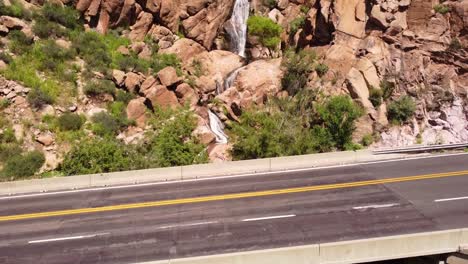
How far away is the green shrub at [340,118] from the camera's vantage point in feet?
88.5

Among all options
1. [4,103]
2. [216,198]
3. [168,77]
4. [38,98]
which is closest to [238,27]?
[168,77]

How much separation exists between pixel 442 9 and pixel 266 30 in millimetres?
15649

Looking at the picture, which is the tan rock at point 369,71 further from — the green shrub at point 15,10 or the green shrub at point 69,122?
the green shrub at point 15,10

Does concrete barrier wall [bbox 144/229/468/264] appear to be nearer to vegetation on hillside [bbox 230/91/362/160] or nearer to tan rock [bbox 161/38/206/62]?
vegetation on hillside [bbox 230/91/362/160]

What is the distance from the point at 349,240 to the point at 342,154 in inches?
332

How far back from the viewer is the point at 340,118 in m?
27.1

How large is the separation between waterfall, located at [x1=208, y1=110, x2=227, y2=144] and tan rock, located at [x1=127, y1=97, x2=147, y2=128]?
549cm

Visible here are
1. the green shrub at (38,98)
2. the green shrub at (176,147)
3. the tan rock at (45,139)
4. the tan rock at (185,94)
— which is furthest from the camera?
the tan rock at (185,94)

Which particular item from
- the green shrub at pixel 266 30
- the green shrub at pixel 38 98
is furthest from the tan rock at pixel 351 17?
the green shrub at pixel 38 98

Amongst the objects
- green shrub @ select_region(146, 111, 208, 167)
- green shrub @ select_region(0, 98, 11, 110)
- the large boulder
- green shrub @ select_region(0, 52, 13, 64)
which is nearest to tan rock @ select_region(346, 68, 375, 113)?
the large boulder

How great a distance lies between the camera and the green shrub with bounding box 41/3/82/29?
34031mm

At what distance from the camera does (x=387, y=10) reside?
32.3 meters

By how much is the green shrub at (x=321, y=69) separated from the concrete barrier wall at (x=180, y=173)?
467 inches

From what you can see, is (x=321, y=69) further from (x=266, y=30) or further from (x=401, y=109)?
(x=266, y=30)
